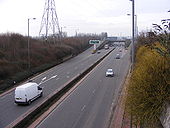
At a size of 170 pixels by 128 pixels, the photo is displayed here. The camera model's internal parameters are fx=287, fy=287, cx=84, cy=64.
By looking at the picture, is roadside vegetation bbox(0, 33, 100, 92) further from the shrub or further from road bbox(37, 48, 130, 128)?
the shrub

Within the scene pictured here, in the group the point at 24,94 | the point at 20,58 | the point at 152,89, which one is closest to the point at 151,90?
the point at 152,89

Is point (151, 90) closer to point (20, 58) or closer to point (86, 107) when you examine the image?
point (86, 107)

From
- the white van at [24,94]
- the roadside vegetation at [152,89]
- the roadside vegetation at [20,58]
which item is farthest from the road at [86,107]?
the roadside vegetation at [20,58]

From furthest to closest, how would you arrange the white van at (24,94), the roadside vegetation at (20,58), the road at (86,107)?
the roadside vegetation at (20,58) < the white van at (24,94) < the road at (86,107)

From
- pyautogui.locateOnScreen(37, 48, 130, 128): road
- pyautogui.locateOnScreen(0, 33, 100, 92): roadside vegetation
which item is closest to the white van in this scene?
pyautogui.locateOnScreen(37, 48, 130, 128): road

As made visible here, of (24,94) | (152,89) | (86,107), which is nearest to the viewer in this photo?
(152,89)

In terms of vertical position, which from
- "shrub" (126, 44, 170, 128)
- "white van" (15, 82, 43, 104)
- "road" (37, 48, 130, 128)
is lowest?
"road" (37, 48, 130, 128)

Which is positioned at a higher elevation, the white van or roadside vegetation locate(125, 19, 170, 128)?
roadside vegetation locate(125, 19, 170, 128)

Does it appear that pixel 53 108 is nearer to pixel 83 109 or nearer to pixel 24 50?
pixel 83 109

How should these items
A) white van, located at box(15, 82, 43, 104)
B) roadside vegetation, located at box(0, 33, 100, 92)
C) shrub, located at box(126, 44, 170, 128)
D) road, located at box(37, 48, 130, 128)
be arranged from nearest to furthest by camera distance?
shrub, located at box(126, 44, 170, 128)
road, located at box(37, 48, 130, 128)
white van, located at box(15, 82, 43, 104)
roadside vegetation, located at box(0, 33, 100, 92)

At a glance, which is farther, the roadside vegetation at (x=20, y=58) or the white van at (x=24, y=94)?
the roadside vegetation at (x=20, y=58)

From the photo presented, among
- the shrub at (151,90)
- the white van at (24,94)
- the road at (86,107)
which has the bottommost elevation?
the road at (86,107)

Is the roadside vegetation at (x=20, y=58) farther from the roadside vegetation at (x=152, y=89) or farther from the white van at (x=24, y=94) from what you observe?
the roadside vegetation at (x=152, y=89)

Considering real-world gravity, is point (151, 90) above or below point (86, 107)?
above
